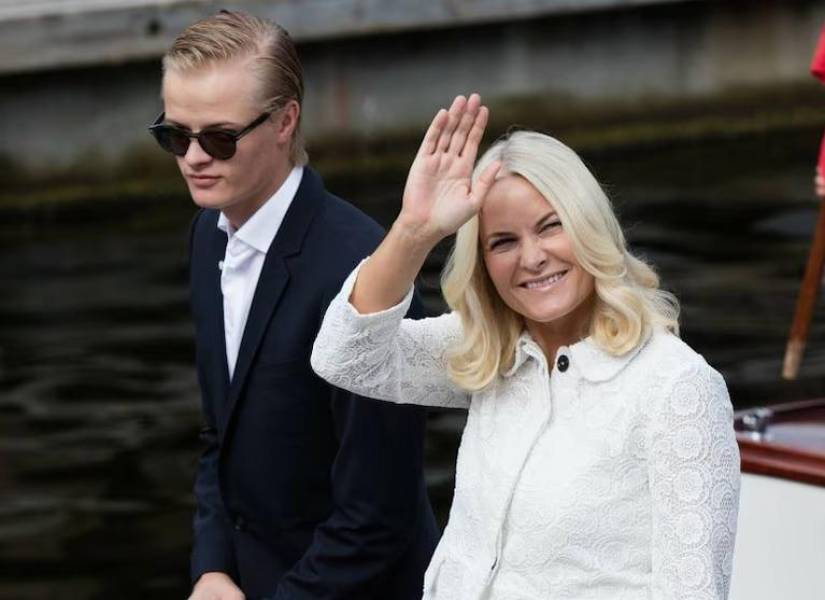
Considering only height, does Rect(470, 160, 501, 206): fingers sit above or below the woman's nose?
above

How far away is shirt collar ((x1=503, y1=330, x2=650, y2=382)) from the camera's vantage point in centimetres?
270

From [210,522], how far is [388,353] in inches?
25.2

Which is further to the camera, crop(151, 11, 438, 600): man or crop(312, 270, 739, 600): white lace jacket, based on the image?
crop(151, 11, 438, 600): man

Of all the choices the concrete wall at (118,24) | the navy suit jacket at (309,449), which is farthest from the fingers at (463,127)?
the concrete wall at (118,24)

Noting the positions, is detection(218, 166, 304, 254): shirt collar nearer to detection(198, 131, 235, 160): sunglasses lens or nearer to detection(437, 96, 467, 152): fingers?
Answer: detection(198, 131, 235, 160): sunglasses lens

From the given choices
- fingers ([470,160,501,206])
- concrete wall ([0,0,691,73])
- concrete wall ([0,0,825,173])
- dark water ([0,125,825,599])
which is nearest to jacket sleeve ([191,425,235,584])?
fingers ([470,160,501,206])

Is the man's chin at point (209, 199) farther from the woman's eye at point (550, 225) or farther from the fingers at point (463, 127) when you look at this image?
the woman's eye at point (550, 225)

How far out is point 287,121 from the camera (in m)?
3.20

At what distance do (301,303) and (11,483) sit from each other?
5.07 meters

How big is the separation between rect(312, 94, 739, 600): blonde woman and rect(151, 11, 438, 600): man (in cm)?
21

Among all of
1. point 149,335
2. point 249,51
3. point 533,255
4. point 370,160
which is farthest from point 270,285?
point 370,160

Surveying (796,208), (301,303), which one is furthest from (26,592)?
(796,208)

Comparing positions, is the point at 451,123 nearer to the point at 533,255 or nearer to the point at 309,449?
the point at 533,255

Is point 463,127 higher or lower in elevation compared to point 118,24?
lower
